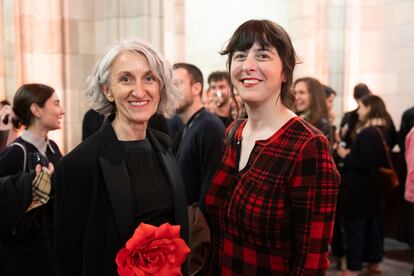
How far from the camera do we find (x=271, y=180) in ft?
5.64

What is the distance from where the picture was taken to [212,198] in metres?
2.03

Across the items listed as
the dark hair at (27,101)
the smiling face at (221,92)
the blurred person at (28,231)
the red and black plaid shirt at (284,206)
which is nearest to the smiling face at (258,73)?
the red and black plaid shirt at (284,206)

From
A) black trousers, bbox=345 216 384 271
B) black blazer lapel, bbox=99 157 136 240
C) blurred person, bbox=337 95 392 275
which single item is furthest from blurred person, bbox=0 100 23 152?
black trousers, bbox=345 216 384 271

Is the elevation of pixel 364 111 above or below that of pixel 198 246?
above

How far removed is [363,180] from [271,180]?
323cm

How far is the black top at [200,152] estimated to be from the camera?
10.9 feet

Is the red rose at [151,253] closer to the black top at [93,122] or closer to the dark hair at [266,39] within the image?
the dark hair at [266,39]

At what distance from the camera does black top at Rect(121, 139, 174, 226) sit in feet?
6.47

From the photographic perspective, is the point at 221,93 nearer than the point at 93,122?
No

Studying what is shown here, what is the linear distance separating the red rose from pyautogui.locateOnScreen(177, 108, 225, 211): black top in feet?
5.21

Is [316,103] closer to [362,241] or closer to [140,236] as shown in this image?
[362,241]

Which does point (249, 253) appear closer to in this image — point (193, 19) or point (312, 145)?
point (312, 145)

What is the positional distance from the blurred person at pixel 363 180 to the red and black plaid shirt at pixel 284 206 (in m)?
3.05

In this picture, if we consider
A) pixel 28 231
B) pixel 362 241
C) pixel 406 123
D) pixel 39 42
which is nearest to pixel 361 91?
pixel 406 123
